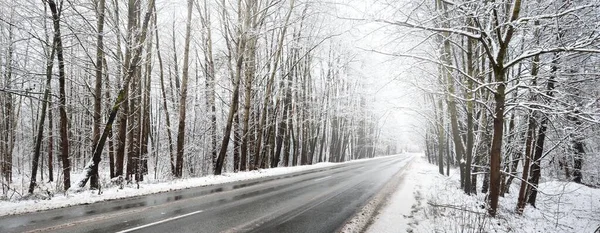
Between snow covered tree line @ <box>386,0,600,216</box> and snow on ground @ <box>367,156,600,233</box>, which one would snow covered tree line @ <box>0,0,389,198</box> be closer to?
snow covered tree line @ <box>386,0,600,216</box>

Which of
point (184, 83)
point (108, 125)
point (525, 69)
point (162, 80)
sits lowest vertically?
point (108, 125)

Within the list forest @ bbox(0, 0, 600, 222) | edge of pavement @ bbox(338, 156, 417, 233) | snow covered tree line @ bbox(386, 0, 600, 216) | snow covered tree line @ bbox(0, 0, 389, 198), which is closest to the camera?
snow covered tree line @ bbox(386, 0, 600, 216)

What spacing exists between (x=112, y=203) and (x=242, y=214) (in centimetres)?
363

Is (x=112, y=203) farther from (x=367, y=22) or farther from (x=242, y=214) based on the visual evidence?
(x=367, y=22)

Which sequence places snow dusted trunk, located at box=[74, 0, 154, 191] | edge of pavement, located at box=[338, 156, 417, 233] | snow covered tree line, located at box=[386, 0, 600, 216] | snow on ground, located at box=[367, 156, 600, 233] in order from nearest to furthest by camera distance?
snow covered tree line, located at box=[386, 0, 600, 216] < edge of pavement, located at box=[338, 156, 417, 233] < snow on ground, located at box=[367, 156, 600, 233] < snow dusted trunk, located at box=[74, 0, 154, 191]

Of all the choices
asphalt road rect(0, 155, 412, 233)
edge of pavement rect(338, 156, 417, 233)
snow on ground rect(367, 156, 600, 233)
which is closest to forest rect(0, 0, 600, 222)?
snow on ground rect(367, 156, 600, 233)

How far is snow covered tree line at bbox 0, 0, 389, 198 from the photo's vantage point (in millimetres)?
10605

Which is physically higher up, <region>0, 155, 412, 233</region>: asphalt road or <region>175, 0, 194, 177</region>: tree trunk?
<region>175, 0, 194, 177</region>: tree trunk

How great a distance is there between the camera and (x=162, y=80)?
20141 mm

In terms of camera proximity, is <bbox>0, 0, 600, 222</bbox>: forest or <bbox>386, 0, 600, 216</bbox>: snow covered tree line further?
<bbox>0, 0, 600, 222</bbox>: forest

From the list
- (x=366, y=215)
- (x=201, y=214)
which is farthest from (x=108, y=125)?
(x=366, y=215)

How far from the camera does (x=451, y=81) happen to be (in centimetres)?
1184

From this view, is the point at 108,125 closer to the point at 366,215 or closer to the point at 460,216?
the point at 366,215

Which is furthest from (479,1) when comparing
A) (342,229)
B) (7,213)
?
(7,213)
